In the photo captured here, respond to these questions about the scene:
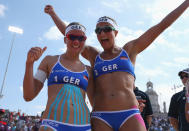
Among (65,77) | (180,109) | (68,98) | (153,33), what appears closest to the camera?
(68,98)

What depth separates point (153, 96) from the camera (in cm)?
8688

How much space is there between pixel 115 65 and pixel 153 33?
3.63 ft

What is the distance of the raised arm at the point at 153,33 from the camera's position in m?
4.29

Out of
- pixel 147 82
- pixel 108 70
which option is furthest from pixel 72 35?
pixel 147 82

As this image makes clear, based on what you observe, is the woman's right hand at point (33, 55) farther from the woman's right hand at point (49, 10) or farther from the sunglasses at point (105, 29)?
the woman's right hand at point (49, 10)

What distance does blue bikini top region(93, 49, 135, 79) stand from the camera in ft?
13.2

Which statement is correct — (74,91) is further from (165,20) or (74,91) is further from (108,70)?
(165,20)

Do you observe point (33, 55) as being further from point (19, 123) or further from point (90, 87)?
point (19, 123)

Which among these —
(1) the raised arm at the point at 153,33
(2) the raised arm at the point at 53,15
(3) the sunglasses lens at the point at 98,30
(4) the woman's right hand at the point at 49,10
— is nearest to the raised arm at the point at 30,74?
(3) the sunglasses lens at the point at 98,30

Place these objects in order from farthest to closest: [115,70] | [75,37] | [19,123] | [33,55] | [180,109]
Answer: [19,123]
[180,109]
[115,70]
[75,37]
[33,55]

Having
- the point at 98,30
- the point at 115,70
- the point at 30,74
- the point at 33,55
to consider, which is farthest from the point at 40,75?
the point at 98,30

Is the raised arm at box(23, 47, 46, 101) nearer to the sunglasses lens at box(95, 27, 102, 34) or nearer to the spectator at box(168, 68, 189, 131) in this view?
the sunglasses lens at box(95, 27, 102, 34)

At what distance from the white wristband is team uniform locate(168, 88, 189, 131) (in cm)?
431

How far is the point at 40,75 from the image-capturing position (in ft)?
11.5
